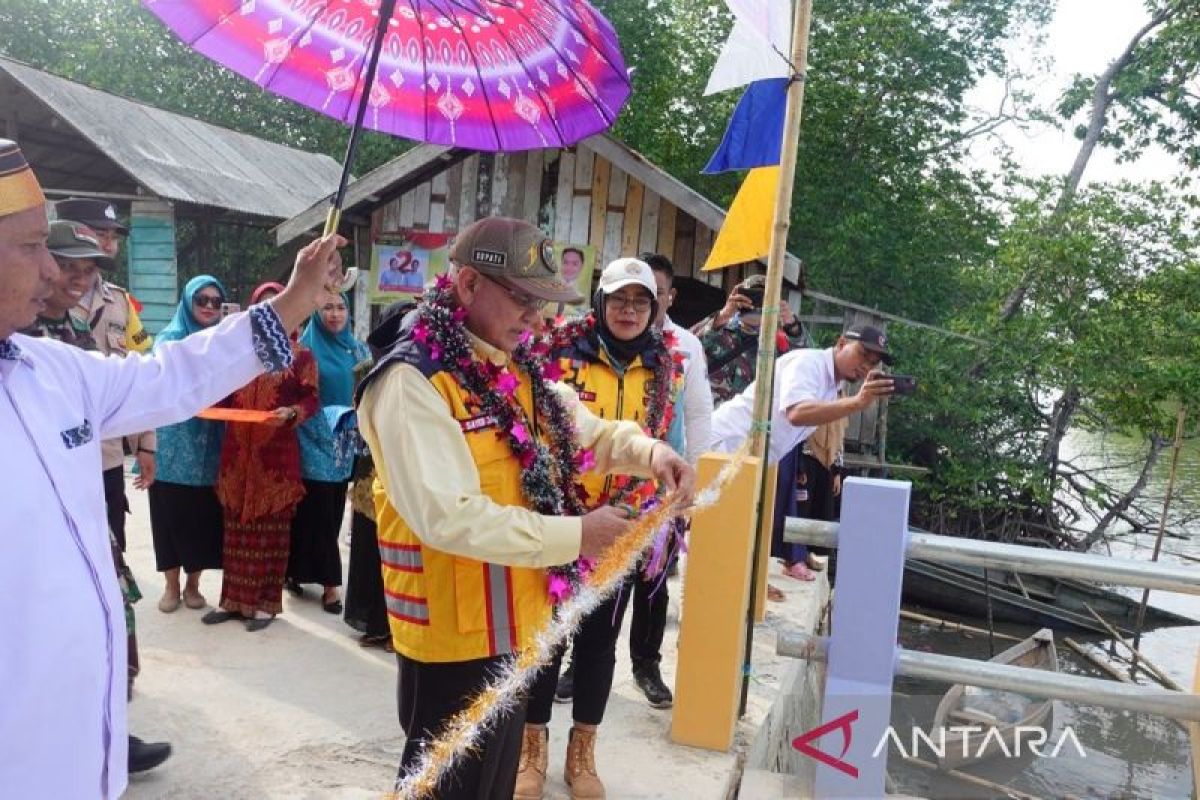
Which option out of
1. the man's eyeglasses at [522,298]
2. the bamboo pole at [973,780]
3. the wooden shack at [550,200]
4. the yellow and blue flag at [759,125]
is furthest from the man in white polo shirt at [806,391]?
the wooden shack at [550,200]

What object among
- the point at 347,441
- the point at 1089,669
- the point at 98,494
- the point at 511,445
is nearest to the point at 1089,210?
the point at 1089,669

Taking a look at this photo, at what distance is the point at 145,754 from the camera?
3.03 metres

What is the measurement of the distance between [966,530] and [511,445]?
12.1 meters

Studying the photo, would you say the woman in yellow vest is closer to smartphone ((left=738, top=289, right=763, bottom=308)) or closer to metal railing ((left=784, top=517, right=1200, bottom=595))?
metal railing ((left=784, top=517, right=1200, bottom=595))

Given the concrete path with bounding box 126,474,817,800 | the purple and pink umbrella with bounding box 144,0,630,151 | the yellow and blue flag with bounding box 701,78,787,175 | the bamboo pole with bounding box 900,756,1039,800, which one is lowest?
A: the bamboo pole with bounding box 900,756,1039,800

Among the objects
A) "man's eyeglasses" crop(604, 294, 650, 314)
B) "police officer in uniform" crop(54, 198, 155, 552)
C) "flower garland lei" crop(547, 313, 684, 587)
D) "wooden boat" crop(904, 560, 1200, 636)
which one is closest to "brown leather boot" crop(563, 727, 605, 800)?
"flower garland lei" crop(547, 313, 684, 587)

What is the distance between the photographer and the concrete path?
312 cm

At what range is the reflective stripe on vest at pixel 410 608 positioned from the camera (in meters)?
2.02

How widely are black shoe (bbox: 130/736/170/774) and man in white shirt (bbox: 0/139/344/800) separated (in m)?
1.64

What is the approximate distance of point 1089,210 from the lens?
11797 millimetres

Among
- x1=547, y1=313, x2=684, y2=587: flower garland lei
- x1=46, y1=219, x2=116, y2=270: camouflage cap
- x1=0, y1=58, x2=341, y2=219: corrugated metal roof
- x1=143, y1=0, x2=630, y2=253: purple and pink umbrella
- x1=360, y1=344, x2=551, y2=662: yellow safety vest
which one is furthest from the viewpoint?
x1=0, y1=58, x2=341, y2=219: corrugated metal roof

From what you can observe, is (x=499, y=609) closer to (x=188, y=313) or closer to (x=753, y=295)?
(x=188, y=313)

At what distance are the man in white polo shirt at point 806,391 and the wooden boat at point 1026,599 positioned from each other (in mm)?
7577

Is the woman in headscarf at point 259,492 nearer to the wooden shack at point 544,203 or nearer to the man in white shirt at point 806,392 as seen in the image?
the man in white shirt at point 806,392
